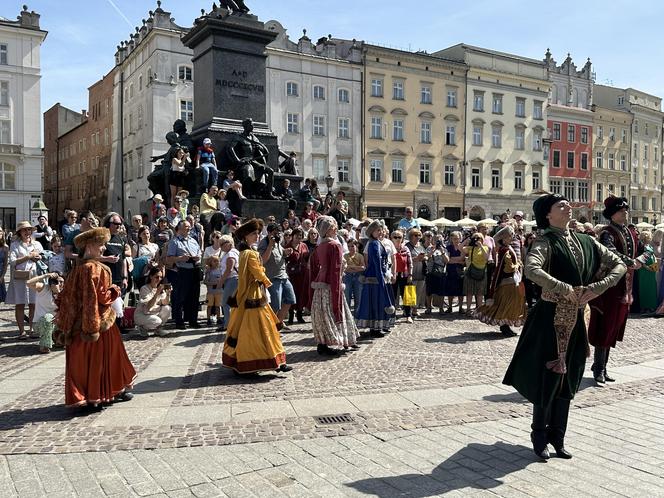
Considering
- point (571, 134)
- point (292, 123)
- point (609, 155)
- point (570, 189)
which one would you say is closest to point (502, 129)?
point (571, 134)

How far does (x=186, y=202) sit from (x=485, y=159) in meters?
42.8

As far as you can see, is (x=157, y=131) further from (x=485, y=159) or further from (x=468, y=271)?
(x=468, y=271)

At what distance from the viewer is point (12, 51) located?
44375mm

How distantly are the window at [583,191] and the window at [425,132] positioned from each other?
65.3 ft

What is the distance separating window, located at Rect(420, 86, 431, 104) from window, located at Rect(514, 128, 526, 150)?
10.2 metres

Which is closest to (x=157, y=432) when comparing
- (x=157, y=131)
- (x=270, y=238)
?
(x=270, y=238)

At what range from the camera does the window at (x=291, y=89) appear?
43.3 metres

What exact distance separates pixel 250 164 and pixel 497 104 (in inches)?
1673

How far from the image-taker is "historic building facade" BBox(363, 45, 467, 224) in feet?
155

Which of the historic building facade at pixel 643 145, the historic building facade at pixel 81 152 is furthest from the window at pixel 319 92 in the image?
the historic building facade at pixel 643 145

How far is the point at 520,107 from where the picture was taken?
2163 inches

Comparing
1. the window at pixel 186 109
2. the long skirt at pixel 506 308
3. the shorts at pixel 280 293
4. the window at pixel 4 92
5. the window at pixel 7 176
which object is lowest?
the long skirt at pixel 506 308

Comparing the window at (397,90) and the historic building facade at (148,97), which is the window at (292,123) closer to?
the historic building facade at (148,97)

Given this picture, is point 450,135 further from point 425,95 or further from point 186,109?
point 186,109
